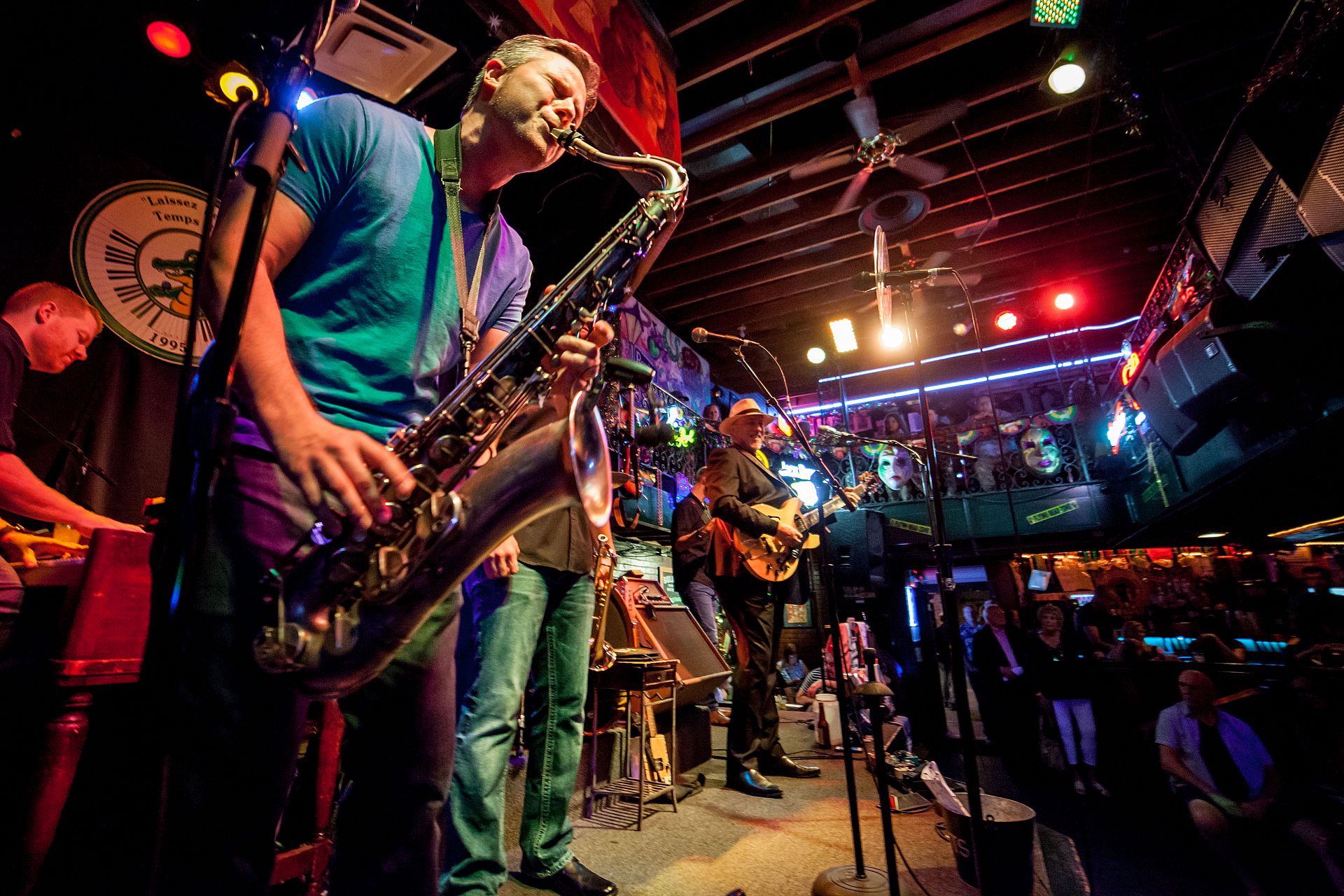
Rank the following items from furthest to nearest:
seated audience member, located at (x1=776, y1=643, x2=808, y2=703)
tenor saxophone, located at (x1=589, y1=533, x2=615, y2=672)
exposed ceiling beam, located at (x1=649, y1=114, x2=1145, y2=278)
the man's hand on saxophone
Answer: seated audience member, located at (x1=776, y1=643, x2=808, y2=703)
exposed ceiling beam, located at (x1=649, y1=114, x2=1145, y2=278)
tenor saxophone, located at (x1=589, y1=533, x2=615, y2=672)
the man's hand on saxophone

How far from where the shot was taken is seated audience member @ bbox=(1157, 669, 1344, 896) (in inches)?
119

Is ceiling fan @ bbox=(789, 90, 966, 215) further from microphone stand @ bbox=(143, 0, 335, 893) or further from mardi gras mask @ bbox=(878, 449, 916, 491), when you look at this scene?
mardi gras mask @ bbox=(878, 449, 916, 491)

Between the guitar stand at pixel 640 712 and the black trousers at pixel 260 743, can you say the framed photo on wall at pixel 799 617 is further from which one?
the black trousers at pixel 260 743

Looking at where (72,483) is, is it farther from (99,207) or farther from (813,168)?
(813,168)

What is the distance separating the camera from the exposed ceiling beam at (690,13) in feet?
17.1

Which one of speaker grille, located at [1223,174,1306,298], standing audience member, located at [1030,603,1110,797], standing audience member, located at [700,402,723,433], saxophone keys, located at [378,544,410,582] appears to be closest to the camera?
saxophone keys, located at [378,544,410,582]

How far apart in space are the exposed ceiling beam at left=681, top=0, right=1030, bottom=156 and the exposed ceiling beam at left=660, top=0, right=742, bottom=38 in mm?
1175

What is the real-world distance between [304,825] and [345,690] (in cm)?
164

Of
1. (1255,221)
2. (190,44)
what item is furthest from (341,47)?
(1255,221)

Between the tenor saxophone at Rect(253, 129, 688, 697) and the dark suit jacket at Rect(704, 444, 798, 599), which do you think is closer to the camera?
the tenor saxophone at Rect(253, 129, 688, 697)

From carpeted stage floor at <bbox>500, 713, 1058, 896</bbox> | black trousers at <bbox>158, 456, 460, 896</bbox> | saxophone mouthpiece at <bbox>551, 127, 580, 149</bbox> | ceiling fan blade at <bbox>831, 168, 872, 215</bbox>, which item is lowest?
carpeted stage floor at <bbox>500, 713, 1058, 896</bbox>

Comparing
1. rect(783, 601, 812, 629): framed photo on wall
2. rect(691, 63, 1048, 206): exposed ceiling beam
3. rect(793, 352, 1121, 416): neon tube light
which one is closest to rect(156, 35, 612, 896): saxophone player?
rect(691, 63, 1048, 206): exposed ceiling beam

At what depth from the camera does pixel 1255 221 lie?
5062 millimetres

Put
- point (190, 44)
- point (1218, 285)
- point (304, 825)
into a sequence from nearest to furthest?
point (304, 825) → point (190, 44) → point (1218, 285)
